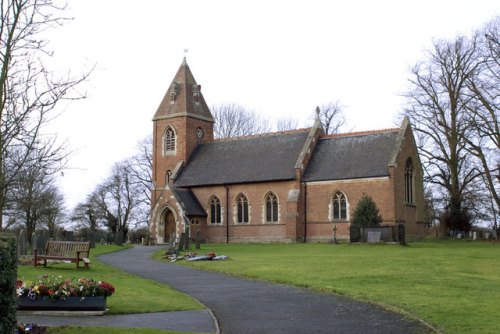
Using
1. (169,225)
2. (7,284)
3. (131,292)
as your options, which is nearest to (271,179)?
(169,225)

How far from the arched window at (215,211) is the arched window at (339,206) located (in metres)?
10.6

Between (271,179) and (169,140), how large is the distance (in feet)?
44.1

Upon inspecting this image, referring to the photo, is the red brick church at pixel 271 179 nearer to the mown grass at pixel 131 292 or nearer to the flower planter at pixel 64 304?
the mown grass at pixel 131 292

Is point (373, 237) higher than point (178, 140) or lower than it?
lower

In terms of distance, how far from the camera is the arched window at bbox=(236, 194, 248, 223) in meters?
50.0

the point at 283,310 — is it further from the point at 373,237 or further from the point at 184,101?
A: the point at 184,101

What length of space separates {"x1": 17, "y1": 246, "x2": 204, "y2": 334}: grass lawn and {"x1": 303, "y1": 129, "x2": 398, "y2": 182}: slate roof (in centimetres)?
→ 2548

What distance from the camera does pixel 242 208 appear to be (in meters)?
50.1

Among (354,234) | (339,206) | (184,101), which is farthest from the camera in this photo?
(184,101)

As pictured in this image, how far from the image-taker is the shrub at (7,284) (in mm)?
8492

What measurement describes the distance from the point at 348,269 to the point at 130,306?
1045 cm

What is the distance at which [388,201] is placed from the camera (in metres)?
43.1

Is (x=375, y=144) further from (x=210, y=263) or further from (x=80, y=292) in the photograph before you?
(x=80, y=292)

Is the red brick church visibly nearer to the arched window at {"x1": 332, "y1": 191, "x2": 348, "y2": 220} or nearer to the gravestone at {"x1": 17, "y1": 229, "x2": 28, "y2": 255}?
the arched window at {"x1": 332, "y1": 191, "x2": 348, "y2": 220}
